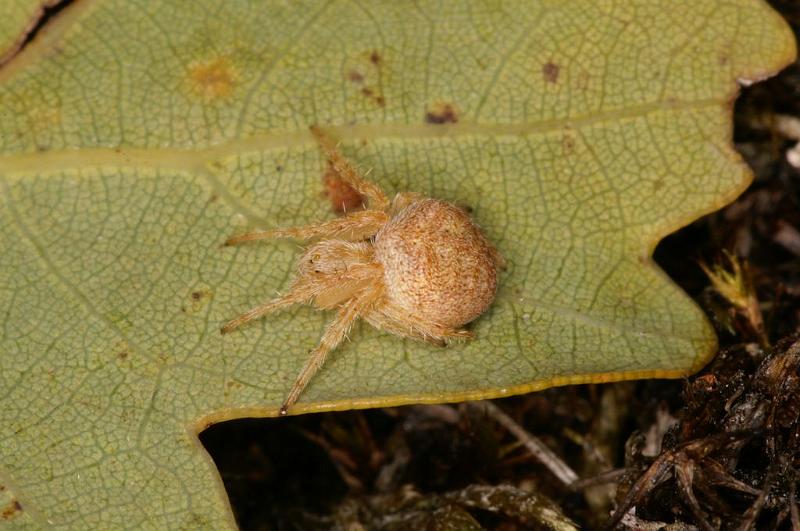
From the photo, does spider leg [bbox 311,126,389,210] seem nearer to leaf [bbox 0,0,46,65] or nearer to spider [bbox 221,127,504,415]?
spider [bbox 221,127,504,415]

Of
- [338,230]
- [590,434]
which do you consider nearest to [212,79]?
[338,230]

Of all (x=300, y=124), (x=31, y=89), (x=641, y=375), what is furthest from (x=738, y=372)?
(x=31, y=89)

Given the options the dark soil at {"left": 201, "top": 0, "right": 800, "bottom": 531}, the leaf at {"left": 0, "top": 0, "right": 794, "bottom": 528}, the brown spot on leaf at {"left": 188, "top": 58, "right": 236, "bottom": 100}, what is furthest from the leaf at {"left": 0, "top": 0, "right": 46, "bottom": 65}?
the dark soil at {"left": 201, "top": 0, "right": 800, "bottom": 531}

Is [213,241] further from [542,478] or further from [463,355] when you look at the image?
[542,478]

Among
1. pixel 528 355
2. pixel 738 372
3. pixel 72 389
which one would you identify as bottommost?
pixel 738 372

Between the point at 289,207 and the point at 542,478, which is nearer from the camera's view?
the point at 289,207

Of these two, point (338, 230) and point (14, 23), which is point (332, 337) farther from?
point (14, 23)
